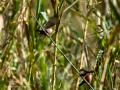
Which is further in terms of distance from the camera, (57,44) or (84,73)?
(57,44)

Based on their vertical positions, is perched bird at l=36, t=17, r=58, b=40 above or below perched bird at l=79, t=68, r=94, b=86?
above

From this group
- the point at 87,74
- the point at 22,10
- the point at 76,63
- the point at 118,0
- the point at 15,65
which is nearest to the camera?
the point at 118,0

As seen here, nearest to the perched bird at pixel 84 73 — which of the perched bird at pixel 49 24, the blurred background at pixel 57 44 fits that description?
the blurred background at pixel 57 44

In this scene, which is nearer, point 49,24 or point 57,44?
point 49,24

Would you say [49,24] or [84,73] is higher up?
[49,24]

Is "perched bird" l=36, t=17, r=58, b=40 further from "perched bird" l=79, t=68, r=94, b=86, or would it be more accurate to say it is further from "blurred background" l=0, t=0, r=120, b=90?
"perched bird" l=79, t=68, r=94, b=86

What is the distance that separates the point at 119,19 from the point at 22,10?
52 centimetres

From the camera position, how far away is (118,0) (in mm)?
480

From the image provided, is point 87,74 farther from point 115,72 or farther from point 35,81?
point 35,81

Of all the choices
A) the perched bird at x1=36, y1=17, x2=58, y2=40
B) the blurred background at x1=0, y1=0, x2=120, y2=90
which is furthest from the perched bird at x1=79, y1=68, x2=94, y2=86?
the perched bird at x1=36, y1=17, x2=58, y2=40

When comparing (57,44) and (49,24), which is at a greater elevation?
(49,24)

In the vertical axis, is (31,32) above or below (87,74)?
above

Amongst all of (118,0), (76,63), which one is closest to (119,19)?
(118,0)

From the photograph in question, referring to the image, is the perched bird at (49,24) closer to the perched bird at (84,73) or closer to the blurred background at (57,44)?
the blurred background at (57,44)
